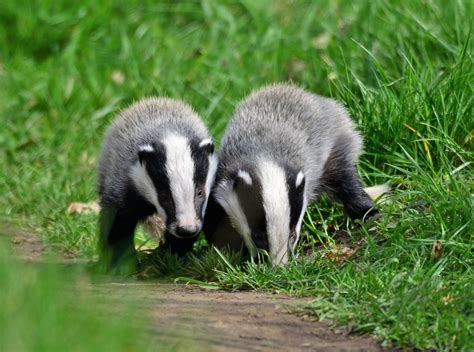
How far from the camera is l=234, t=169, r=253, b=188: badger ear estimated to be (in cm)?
639

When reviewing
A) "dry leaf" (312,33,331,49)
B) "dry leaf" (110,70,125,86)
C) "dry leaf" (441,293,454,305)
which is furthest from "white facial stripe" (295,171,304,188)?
"dry leaf" (110,70,125,86)

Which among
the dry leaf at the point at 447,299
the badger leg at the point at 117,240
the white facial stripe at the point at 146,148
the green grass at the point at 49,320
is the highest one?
the green grass at the point at 49,320

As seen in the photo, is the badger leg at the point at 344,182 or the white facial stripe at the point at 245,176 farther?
the badger leg at the point at 344,182

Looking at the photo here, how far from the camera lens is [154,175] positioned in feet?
21.6

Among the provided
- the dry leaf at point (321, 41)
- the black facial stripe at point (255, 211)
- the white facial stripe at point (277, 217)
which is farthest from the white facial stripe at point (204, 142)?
the dry leaf at point (321, 41)

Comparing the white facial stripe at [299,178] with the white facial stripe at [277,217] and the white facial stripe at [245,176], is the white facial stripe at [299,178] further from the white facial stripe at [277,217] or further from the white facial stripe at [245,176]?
the white facial stripe at [245,176]

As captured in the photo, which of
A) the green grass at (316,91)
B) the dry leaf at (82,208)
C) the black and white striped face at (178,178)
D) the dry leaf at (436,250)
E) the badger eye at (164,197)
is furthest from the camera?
the dry leaf at (82,208)

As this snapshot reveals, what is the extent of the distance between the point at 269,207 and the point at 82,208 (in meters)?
2.47

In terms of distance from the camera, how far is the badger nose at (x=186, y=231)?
6324mm

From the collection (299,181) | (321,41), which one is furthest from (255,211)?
(321,41)

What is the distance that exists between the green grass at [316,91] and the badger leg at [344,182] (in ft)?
0.47

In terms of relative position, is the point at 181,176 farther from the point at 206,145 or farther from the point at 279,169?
the point at 279,169

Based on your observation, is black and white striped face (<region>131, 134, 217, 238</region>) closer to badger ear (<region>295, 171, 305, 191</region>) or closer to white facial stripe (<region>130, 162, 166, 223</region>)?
white facial stripe (<region>130, 162, 166, 223</region>)

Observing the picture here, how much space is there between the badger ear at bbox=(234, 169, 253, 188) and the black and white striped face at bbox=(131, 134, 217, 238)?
0.89 feet
